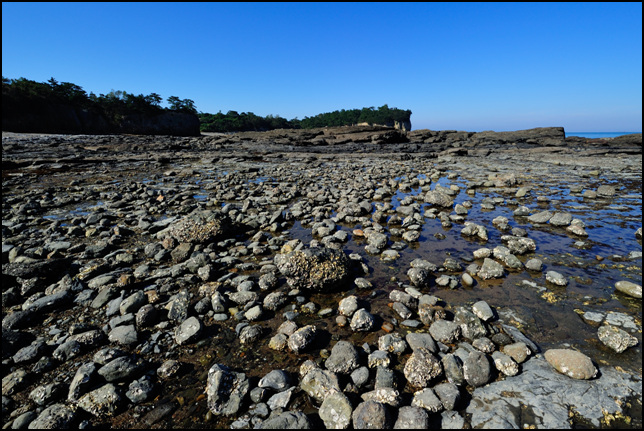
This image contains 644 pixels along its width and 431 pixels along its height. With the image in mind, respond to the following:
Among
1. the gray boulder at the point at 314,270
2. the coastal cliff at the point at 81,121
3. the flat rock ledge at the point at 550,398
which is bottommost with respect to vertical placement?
the flat rock ledge at the point at 550,398

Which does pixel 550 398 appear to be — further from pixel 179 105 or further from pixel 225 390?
pixel 179 105

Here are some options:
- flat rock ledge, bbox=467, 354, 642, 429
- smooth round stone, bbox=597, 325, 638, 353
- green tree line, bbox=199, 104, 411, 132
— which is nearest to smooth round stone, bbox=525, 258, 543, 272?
smooth round stone, bbox=597, 325, 638, 353

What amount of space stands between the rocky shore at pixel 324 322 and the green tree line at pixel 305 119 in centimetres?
9204

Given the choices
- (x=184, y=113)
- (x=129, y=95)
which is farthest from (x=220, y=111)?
(x=129, y=95)

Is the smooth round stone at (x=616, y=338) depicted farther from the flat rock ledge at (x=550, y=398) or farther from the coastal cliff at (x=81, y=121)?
the coastal cliff at (x=81, y=121)

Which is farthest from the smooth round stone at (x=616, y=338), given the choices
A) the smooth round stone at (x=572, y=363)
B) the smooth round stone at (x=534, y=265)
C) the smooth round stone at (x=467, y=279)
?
the smooth round stone at (x=534, y=265)

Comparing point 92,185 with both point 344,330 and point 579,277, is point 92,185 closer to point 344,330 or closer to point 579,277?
point 344,330

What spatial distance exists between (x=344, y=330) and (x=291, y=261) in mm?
1181

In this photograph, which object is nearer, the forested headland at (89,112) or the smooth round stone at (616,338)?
the smooth round stone at (616,338)

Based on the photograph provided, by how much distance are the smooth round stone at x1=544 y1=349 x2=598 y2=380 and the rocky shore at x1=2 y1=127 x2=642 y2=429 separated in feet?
0.05

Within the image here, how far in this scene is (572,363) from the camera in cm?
230

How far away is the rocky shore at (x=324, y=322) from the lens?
2.11 metres

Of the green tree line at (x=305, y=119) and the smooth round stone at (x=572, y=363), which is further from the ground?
the green tree line at (x=305, y=119)

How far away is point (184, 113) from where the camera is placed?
68.4 meters
